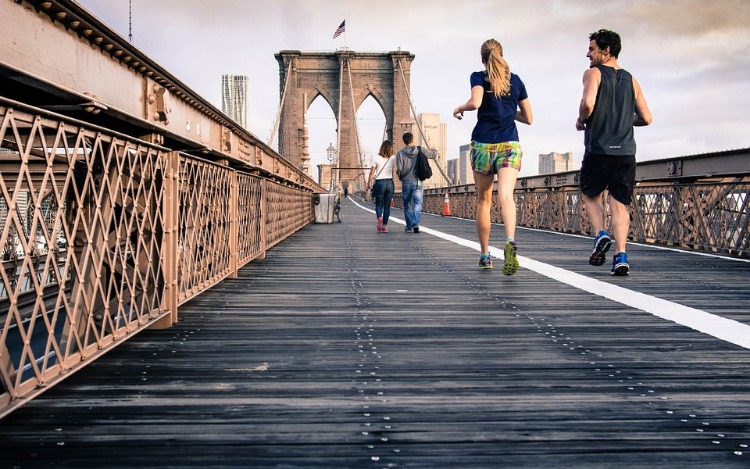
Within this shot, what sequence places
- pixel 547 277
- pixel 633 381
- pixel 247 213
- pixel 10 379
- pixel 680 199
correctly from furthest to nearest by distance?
pixel 680 199, pixel 247 213, pixel 547 277, pixel 633 381, pixel 10 379

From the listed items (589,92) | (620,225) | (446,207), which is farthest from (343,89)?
(620,225)

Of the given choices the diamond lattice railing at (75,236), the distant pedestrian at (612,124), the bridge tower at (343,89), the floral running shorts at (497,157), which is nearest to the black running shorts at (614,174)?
the distant pedestrian at (612,124)

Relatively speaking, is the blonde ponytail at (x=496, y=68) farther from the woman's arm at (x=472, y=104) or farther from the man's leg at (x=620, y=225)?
the man's leg at (x=620, y=225)

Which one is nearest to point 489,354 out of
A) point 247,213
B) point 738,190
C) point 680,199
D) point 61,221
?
point 61,221

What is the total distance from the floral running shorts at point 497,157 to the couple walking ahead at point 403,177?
5.43 m

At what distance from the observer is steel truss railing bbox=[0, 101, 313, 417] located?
6.15ft

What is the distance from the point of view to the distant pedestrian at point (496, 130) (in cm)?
555

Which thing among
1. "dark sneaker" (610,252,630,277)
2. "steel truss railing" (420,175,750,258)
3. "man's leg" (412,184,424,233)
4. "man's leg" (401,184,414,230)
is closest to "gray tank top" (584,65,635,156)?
"dark sneaker" (610,252,630,277)

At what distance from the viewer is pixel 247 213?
5992mm

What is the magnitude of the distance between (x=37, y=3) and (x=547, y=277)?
372cm

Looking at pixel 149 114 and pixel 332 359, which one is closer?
pixel 332 359

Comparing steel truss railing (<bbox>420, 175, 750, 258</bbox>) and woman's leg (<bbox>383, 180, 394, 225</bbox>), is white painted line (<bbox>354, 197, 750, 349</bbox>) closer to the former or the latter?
steel truss railing (<bbox>420, 175, 750, 258</bbox>)

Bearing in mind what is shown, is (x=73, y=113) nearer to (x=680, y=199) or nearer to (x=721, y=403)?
(x=721, y=403)

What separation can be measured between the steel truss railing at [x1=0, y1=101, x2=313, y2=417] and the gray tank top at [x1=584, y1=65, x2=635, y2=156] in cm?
275
